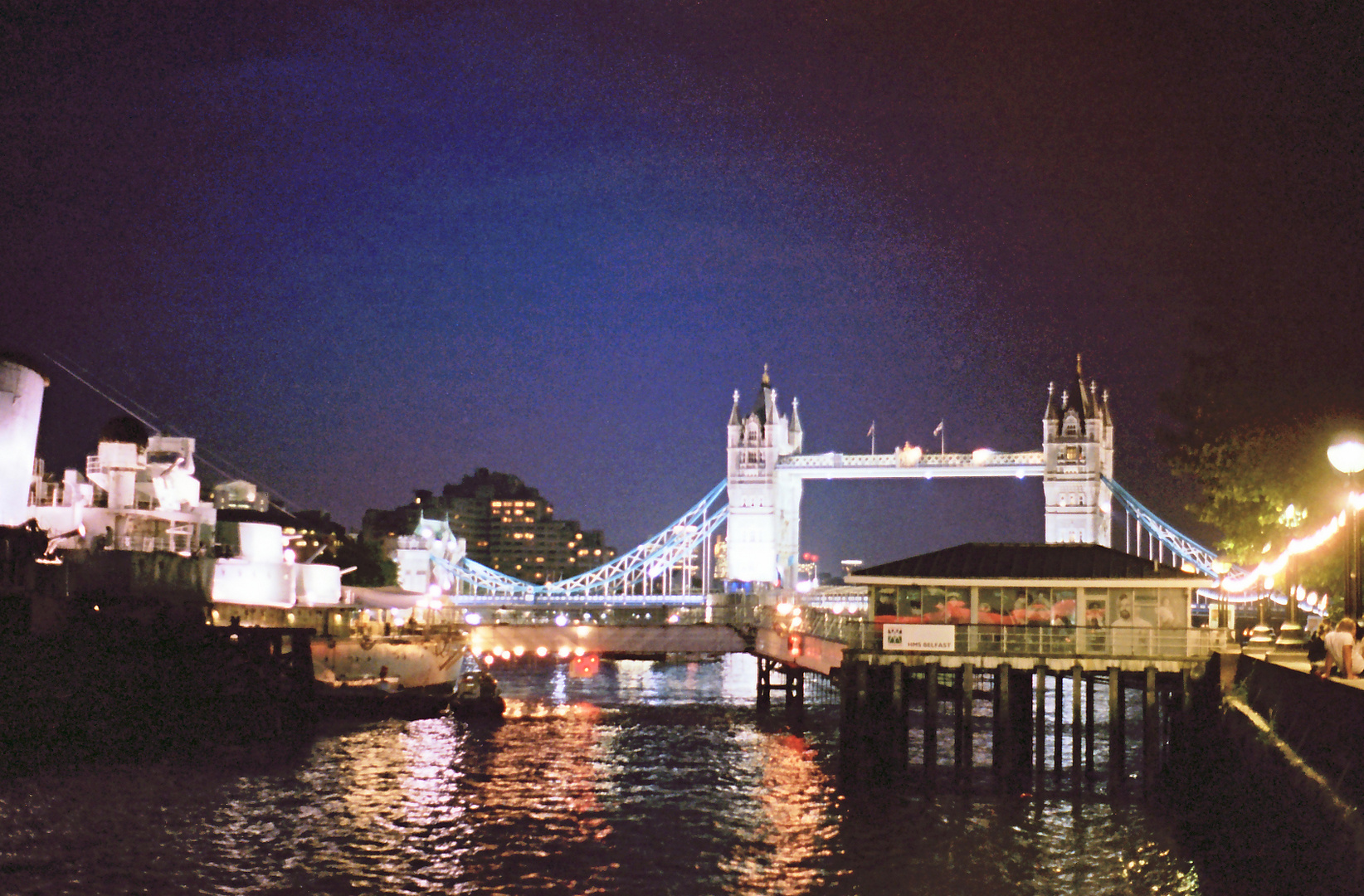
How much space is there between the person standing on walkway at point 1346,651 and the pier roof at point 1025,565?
1229cm

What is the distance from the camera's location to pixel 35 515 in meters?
51.1

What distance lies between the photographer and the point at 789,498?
379ft

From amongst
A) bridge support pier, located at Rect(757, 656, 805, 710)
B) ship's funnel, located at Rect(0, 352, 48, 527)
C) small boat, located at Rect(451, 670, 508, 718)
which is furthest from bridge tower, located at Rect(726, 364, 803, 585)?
ship's funnel, located at Rect(0, 352, 48, 527)

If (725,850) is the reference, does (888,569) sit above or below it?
above

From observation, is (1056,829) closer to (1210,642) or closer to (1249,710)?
(1249,710)

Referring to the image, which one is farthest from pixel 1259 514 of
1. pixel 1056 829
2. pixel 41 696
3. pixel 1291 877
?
pixel 41 696

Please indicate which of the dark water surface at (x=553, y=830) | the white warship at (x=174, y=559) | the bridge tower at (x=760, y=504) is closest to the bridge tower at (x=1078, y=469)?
the bridge tower at (x=760, y=504)

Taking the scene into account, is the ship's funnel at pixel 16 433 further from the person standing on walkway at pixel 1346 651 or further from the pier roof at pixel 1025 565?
the person standing on walkway at pixel 1346 651

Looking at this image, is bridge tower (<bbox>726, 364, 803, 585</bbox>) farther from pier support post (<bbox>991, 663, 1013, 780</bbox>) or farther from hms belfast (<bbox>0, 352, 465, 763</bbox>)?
pier support post (<bbox>991, 663, 1013, 780</bbox>)

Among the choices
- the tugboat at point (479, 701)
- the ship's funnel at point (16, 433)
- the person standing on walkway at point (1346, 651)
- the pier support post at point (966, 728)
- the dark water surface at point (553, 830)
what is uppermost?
the ship's funnel at point (16, 433)

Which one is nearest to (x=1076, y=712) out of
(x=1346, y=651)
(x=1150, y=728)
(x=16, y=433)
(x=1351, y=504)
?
(x=1150, y=728)

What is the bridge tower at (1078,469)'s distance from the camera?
106 metres

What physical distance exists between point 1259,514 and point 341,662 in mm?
33789

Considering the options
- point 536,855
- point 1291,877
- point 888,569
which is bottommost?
point 536,855
